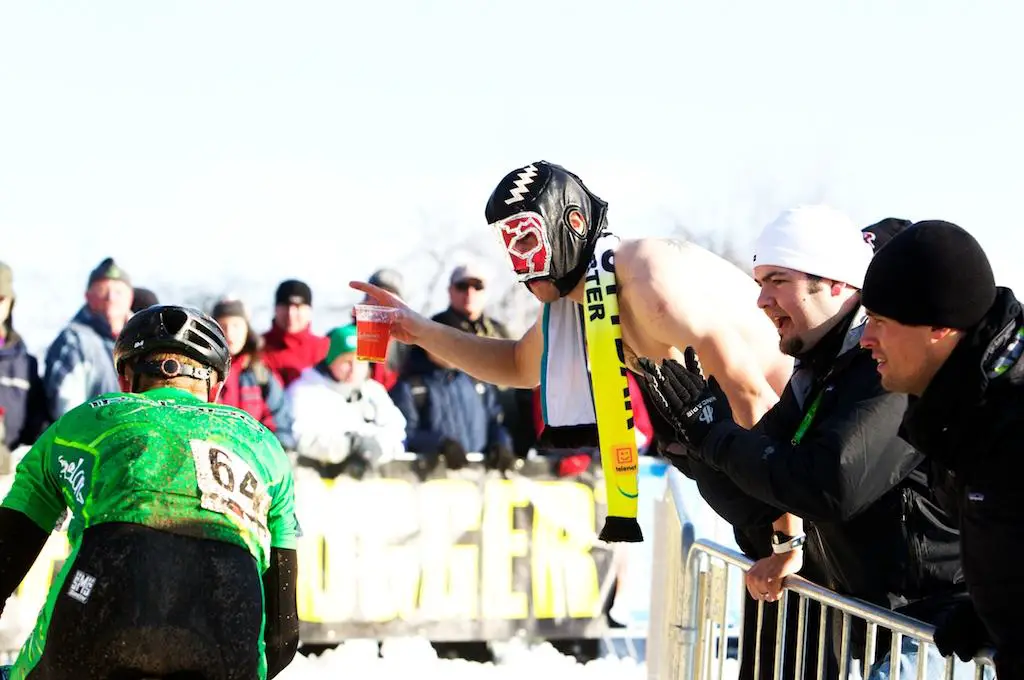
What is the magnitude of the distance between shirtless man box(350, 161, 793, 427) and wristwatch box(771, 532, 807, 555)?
13.7 inches

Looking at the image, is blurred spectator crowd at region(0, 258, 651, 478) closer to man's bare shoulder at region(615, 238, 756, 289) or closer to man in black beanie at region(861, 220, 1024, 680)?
man's bare shoulder at region(615, 238, 756, 289)

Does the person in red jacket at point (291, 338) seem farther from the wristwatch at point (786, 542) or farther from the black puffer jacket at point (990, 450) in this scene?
the black puffer jacket at point (990, 450)

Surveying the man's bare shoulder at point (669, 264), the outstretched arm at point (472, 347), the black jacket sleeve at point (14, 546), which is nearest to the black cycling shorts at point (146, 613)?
the black jacket sleeve at point (14, 546)

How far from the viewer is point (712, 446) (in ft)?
10.9

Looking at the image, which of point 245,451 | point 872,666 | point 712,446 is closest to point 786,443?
point 712,446

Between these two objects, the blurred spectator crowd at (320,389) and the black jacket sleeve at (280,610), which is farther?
the blurred spectator crowd at (320,389)

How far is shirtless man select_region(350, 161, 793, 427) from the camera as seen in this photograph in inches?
163

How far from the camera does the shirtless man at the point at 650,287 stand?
4152 millimetres

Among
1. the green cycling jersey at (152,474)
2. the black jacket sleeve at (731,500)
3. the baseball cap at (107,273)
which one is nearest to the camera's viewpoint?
the green cycling jersey at (152,474)

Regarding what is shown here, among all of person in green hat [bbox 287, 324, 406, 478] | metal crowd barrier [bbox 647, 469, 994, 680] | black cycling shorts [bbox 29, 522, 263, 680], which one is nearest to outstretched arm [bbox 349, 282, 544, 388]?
metal crowd barrier [bbox 647, 469, 994, 680]

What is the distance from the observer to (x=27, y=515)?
10.5ft

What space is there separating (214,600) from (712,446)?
47.3 inches

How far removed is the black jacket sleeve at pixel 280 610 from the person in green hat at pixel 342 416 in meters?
4.53

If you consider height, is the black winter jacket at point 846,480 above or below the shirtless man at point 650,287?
below
